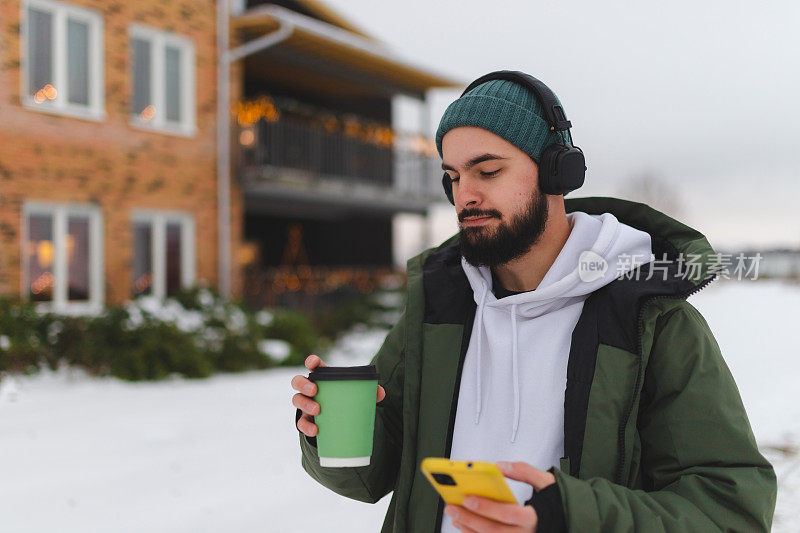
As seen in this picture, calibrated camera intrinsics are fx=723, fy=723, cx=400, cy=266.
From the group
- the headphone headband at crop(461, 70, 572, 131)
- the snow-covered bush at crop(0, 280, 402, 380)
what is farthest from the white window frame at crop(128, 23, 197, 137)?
the headphone headband at crop(461, 70, 572, 131)

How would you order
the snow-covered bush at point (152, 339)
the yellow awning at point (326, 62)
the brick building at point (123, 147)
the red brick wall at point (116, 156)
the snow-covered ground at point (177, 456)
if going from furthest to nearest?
the yellow awning at point (326, 62), the brick building at point (123, 147), the red brick wall at point (116, 156), the snow-covered bush at point (152, 339), the snow-covered ground at point (177, 456)

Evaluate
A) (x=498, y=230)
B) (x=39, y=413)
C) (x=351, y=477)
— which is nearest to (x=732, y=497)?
(x=498, y=230)

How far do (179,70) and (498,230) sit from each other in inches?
469

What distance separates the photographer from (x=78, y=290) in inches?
435

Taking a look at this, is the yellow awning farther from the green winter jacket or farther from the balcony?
the green winter jacket

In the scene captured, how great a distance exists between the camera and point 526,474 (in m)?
1.39

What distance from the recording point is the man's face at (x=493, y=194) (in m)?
1.81

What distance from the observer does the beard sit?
5.96ft

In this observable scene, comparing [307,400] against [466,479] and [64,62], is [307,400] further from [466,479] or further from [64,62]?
[64,62]

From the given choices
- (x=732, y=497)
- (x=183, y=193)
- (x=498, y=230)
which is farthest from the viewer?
(x=183, y=193)

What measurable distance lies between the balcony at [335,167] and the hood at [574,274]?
1134cm

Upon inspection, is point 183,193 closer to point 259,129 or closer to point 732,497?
point 259,129

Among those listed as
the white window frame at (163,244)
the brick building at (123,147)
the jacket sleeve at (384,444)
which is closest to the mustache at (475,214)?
the jacket sleeve at (384,444)

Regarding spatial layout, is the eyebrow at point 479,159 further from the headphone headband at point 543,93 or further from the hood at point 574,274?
the hood at point 574,274
